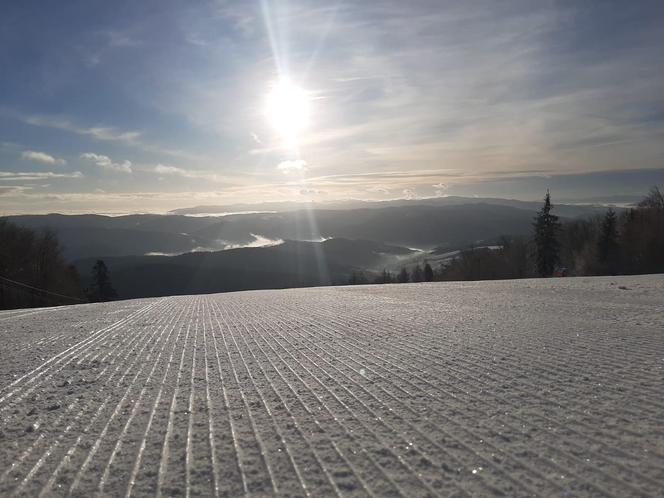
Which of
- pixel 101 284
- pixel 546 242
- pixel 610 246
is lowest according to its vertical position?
pixel 101 284

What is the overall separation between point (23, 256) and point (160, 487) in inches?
1551

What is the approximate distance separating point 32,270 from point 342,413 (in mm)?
39931

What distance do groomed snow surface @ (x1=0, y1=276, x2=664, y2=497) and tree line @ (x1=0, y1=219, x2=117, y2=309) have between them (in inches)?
1164

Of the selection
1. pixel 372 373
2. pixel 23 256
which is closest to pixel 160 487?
pixel 372 373

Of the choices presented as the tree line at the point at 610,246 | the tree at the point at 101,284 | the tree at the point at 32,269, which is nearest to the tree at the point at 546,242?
the tree line at the point at 610,246

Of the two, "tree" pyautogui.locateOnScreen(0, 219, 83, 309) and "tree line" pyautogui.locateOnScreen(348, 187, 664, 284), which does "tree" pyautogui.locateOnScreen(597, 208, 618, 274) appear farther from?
"tree" pyautogui.locateOnScreen(0, 219, 83, 309)

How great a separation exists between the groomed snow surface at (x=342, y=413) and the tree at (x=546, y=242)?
4102 cm

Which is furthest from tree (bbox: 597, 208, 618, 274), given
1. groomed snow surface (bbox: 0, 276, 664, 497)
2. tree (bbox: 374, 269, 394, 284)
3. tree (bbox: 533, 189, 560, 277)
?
groomed snow surface (bbox: 0, 276, 664, 497)

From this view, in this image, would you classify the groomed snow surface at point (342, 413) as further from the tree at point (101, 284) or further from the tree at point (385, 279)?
the tree at point (385, 279)

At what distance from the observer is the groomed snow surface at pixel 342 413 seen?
2.65 metres

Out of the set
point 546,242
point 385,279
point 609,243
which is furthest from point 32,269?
point 385,279

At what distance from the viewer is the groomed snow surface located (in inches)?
104

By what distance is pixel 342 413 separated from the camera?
3666 millimetres

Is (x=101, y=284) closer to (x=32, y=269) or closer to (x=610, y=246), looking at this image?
(x=32, y=269)
